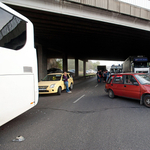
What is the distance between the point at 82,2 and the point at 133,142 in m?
9.97

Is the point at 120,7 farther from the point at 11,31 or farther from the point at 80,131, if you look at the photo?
the point at 80,131

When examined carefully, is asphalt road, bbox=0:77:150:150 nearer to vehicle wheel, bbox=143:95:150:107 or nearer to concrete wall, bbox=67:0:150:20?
vehicle wheel, bbox=143:95:150:107

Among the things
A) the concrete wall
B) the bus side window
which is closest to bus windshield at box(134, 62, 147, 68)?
the concrete wall

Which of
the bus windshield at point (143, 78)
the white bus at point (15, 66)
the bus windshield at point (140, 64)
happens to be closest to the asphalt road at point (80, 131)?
the white bus at point (15, 66)

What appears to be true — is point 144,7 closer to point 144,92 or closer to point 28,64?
point 144,92

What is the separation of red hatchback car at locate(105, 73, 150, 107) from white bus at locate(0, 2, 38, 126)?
185 inches

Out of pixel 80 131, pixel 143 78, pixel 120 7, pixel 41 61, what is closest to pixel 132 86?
pixel 143 78

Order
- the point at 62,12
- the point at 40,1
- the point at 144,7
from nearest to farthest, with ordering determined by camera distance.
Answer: the point at 40,1 → the point at 62,12 → the point at 144,7

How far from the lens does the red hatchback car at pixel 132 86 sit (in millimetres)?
5570

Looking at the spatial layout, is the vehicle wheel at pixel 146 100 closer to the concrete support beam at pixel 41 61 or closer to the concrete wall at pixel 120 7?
the concrete wall at pixel 120 7

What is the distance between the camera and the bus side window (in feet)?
10.3

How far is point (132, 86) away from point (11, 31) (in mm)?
5745

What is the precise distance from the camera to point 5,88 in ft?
9.87

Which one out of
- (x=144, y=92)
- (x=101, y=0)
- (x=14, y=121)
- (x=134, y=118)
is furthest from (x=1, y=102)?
(x=101, y=0)
